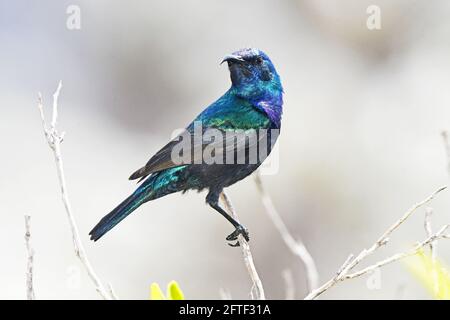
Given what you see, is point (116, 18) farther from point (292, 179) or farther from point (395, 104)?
point (395, 104)

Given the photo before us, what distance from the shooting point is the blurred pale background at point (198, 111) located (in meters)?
6.06

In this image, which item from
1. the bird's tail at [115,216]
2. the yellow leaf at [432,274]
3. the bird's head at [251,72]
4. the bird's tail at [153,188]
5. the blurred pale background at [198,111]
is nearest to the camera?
the yellow leaf at [432,274]

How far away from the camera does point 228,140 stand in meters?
3.23

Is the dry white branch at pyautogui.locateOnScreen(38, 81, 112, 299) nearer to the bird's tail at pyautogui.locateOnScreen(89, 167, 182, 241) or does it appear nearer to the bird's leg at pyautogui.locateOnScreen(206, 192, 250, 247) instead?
the bird's tail at pyautogui.locateOnScreen(89, 167, 182, 241)

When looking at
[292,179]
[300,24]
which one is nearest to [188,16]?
[300,24]

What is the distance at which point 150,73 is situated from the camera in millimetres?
6871

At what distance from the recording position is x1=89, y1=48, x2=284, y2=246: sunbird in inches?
124

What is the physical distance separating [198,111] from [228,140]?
3.35 metres

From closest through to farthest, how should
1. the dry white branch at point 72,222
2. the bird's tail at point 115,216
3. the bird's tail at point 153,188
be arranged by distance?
the dry white branch at point 72,222 < the bird's tail at point 115,216 < the bird's tail at point 153,188

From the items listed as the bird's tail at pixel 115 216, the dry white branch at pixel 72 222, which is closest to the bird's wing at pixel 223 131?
the bird's tail at pixel 115 216

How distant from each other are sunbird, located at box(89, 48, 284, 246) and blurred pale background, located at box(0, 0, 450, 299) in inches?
108

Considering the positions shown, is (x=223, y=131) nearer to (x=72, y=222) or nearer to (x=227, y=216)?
(x=227, y=216)

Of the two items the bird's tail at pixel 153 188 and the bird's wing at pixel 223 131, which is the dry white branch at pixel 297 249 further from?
the bird's tail at pixel 153 188

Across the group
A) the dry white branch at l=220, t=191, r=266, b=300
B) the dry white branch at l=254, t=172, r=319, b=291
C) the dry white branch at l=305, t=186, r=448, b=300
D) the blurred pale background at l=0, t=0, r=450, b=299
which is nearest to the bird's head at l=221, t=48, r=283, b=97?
the dry white branch at l=254, t=172, r=319, b=291
